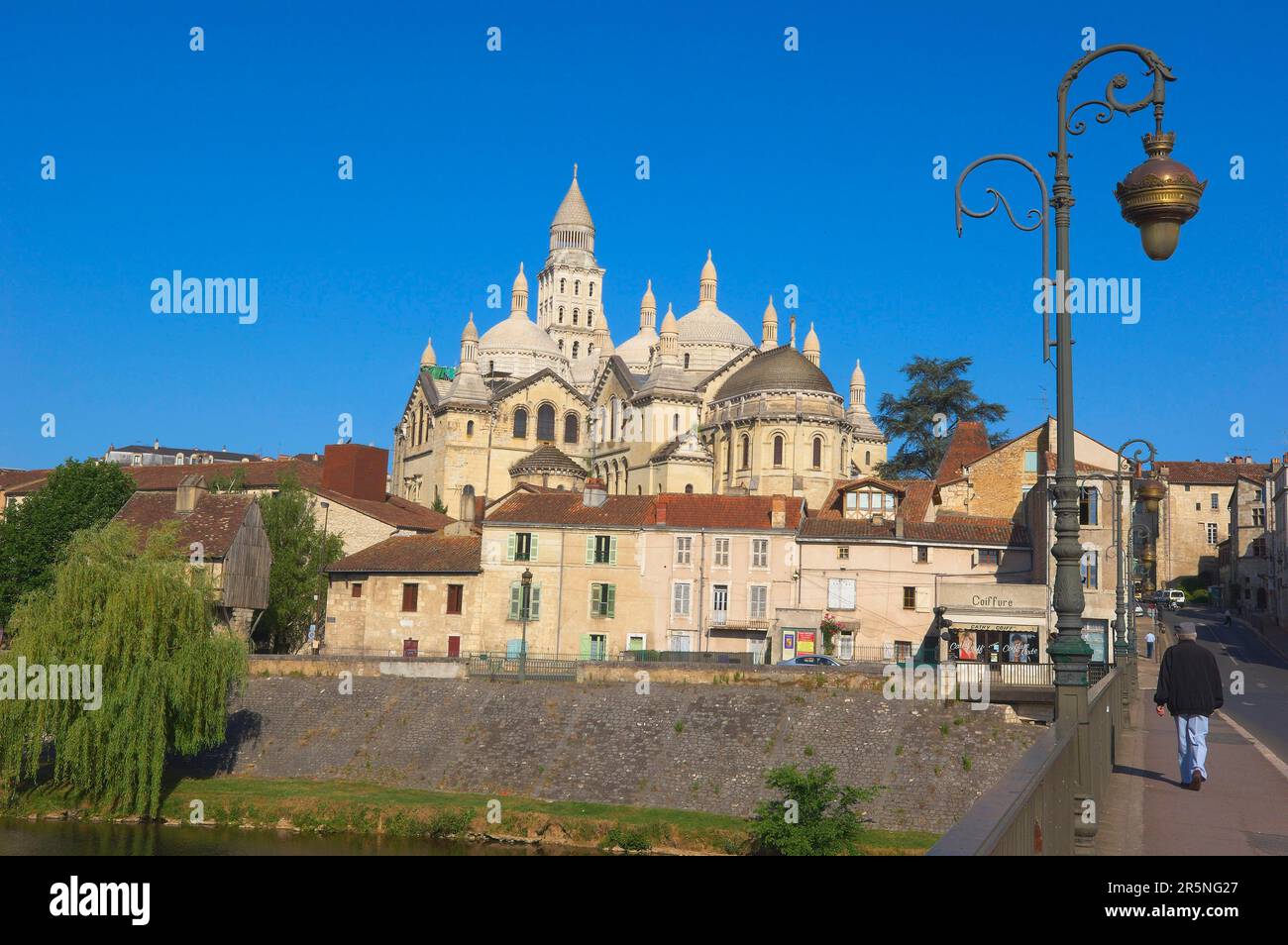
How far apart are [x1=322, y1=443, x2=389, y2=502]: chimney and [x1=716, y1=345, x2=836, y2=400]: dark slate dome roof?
28218 mm

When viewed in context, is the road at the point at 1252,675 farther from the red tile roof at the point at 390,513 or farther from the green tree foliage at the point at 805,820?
the red tile roof at the point at 390,513

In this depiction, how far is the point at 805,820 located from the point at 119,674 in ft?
61.7

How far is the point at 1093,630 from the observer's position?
49.0m

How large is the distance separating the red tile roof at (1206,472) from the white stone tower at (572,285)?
60558mm

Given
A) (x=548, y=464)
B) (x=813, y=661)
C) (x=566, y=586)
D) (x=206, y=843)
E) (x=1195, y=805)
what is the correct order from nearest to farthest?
(x=1195, y=805), (x=206, y=843), (x=813, y=661), (x=566, y=586), (x=548, y=464)

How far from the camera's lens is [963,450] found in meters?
67.2

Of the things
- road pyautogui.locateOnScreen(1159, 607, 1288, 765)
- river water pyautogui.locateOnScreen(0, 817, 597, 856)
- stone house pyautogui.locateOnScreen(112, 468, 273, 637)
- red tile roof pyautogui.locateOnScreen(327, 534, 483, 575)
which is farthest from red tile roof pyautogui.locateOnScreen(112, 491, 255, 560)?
road pyautogui.locateOnScreen(1159, 607, 1288, 765)

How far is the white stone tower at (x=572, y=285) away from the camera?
450ft

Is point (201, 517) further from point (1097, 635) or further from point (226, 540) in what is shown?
point (1097, 635)

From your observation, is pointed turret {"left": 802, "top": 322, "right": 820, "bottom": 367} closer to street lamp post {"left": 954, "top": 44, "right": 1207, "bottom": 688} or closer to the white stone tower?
the white stone tower

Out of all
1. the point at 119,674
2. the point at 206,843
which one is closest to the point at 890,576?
the point at 206,843

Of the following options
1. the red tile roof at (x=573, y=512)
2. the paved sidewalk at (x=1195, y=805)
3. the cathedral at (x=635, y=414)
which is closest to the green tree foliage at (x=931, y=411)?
the cathedral at (x=635, y=414)
